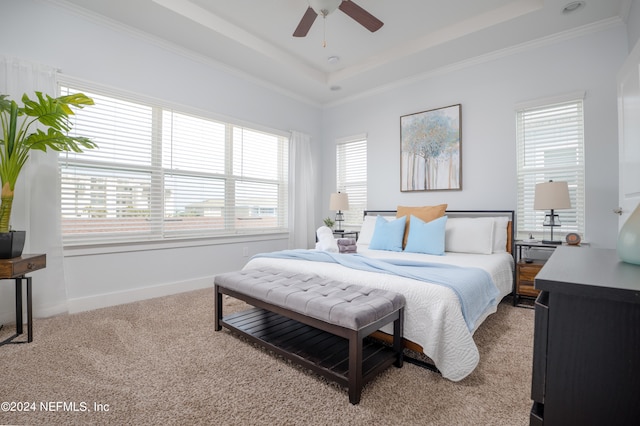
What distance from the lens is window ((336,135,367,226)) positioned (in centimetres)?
500

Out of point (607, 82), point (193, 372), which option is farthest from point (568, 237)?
point (193, 372)

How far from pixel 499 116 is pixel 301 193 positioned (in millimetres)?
2980

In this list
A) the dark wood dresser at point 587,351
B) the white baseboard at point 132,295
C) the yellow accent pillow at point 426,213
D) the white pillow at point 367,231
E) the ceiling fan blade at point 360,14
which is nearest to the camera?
the dark wood dresser at point 587,351

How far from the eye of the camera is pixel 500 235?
3385 mm

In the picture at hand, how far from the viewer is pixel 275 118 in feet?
→ 15.5

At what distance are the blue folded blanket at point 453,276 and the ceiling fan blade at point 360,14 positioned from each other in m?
2.08

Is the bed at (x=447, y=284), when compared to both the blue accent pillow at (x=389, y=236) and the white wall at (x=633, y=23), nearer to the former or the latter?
the blue accent pillow at (x=389, y=236)

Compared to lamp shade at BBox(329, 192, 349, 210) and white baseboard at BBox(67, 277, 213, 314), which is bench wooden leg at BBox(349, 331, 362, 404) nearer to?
white baseboard at BBox(67, 277, 213, 314)

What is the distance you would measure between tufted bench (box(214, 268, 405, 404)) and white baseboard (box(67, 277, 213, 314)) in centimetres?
141

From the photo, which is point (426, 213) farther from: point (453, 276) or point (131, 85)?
point (131, 85)

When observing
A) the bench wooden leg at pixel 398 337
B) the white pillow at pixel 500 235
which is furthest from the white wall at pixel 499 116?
the bench wooden leg at pixel 398 337

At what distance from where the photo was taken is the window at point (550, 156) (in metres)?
3.23

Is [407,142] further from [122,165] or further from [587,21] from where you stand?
[122,165]

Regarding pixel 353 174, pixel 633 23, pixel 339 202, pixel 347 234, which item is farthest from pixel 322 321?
pixel 633 23
